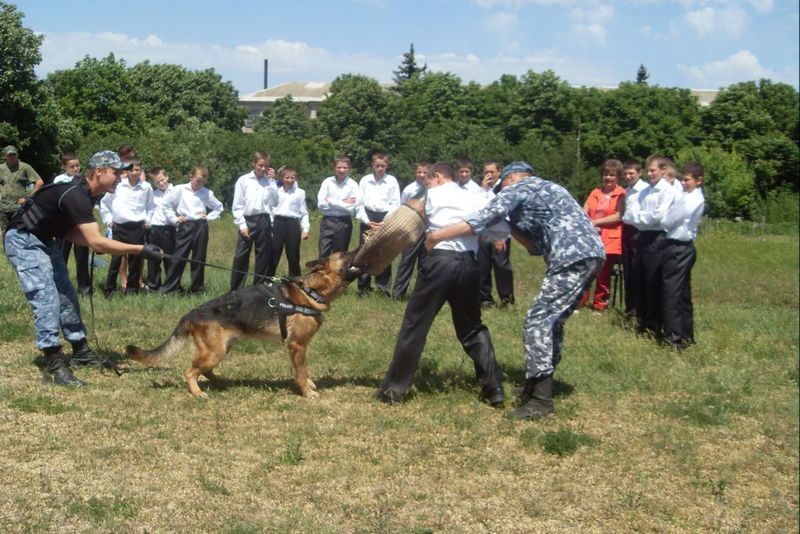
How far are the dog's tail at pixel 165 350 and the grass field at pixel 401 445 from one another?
1.00ft

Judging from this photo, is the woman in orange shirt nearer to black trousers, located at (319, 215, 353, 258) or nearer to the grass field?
the grass field

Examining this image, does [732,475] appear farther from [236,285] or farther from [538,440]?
[236,285]

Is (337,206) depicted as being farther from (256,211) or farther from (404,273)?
(404,273)

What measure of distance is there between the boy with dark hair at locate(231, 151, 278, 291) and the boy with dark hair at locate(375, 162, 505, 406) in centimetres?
564

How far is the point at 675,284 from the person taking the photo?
9328 mm

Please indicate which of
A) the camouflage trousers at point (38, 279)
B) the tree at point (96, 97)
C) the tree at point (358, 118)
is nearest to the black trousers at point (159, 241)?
the camouflage trousers at point (38, 279)

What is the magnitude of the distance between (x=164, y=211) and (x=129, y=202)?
2.19 ft

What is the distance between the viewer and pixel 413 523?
16.0ft

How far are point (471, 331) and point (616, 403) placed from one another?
149 cm

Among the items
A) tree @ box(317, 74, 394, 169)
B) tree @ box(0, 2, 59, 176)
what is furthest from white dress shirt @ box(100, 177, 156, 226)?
tree @ box(317, 74, 394, 169)

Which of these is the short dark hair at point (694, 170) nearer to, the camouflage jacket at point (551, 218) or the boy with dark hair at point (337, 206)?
the camouflage jacket at point (551, 218)

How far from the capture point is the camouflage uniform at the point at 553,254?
675cm

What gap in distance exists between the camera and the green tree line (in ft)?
174

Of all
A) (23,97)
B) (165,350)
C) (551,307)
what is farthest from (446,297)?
(23,97)
